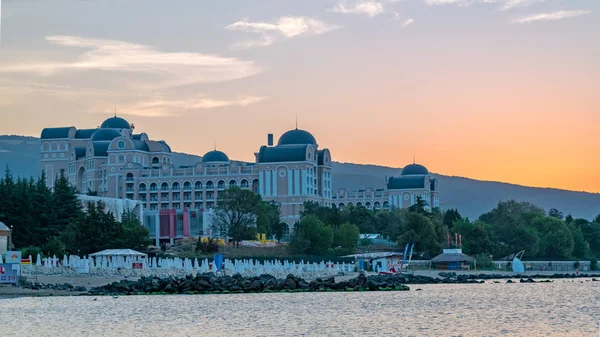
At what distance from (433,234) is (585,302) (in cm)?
4754

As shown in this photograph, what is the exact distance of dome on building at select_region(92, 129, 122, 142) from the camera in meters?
153

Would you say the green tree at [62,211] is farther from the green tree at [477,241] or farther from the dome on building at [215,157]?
the dome on building at [215,157]

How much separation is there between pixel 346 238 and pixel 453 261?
16.2 m

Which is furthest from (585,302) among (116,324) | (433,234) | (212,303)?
(433,234)

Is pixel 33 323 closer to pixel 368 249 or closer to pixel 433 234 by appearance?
pixel 433 234

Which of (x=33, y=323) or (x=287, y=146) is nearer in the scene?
(x=33, y=323)

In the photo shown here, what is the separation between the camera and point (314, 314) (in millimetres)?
41656

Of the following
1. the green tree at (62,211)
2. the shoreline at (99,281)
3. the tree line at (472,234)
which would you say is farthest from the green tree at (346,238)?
the green tree at (62,211)

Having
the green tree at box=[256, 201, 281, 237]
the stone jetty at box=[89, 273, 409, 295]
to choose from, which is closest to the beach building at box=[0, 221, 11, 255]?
the stone jetty at box=[89, 273, 409, 295]

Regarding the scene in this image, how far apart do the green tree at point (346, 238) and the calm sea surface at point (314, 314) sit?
42.9 metres

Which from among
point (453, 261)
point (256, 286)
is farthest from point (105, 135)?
point (256, 286)

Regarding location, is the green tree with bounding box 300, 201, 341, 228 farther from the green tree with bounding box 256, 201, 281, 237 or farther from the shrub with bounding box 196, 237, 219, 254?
the shrub with bounding box 196, 237, 219, 254

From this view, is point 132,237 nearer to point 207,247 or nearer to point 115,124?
point 207,247

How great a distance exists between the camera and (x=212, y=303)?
157 ft
